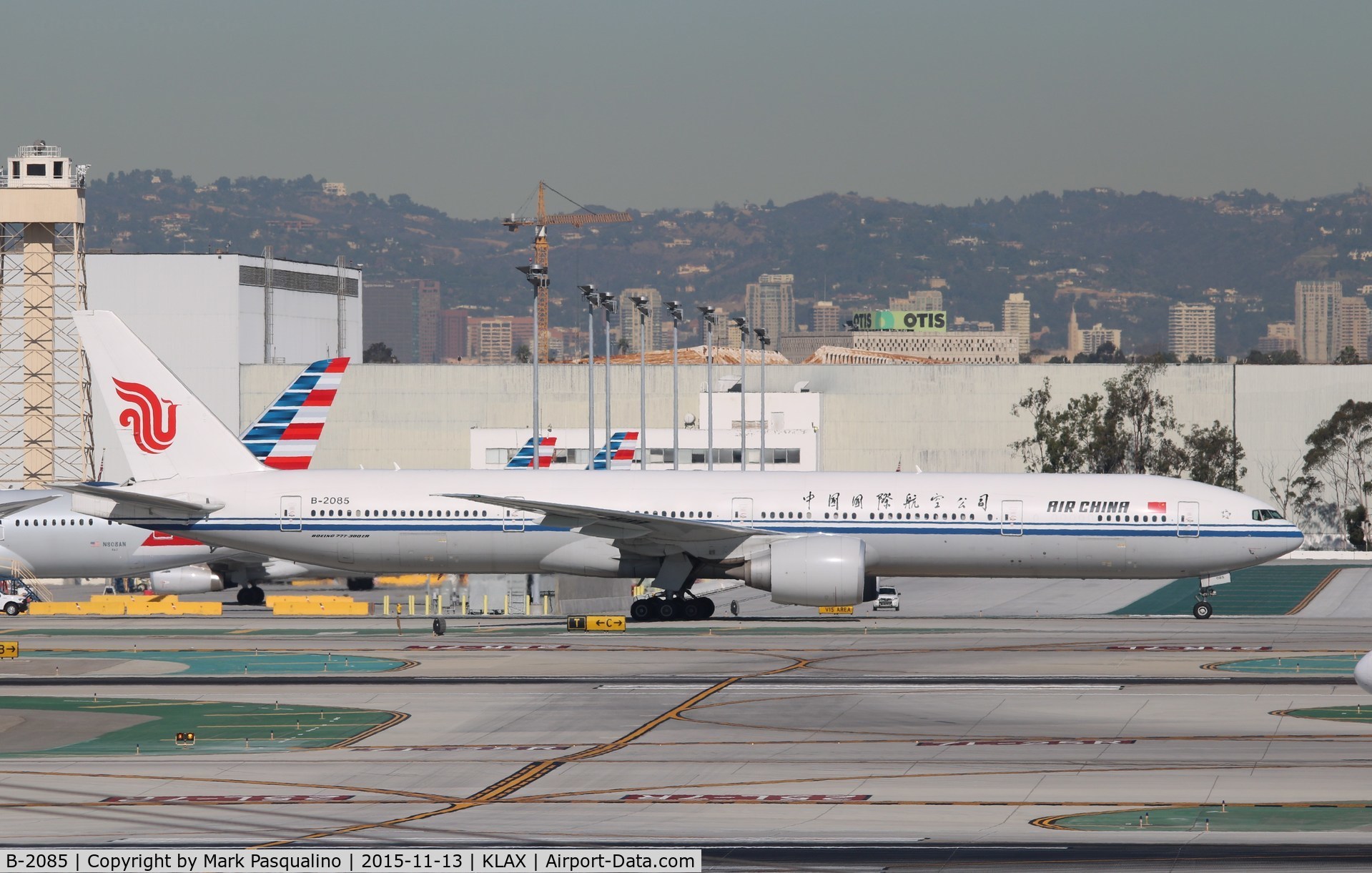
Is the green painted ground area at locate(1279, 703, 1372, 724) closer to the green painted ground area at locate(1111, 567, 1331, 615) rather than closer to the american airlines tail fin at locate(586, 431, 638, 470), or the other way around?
the green painted ground area at locate(1111, 567, 1331, 615)

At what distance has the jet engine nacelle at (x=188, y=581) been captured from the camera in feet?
216

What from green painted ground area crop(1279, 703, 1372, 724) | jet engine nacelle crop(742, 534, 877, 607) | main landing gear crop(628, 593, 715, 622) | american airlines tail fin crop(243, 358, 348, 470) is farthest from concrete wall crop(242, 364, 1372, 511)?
green painted ground area crop(1279, 703, 1372, 724)

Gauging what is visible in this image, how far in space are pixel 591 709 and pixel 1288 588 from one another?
49284 millimetres

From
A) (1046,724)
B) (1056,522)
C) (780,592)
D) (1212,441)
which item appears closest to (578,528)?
(780,592)

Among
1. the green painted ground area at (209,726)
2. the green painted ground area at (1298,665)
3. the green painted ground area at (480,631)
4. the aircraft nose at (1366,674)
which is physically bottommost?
the green painted ground area at (480,631)

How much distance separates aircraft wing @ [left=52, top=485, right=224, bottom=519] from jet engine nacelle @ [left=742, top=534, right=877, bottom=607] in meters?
16.4

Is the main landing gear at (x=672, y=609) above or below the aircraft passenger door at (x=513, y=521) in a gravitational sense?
below

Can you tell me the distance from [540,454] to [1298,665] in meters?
56.5

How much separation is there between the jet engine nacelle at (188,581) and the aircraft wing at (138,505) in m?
16.9

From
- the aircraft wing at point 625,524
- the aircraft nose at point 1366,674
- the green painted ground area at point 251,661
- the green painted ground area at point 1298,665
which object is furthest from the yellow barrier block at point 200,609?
the aircraft nose at point 1366,674

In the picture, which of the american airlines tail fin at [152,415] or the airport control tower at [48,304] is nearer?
the american airlines tail fin at [152,415]

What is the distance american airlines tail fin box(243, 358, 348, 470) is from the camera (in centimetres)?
7900

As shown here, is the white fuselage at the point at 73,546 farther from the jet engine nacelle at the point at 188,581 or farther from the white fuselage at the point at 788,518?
the white fuselage at the point at 788,518

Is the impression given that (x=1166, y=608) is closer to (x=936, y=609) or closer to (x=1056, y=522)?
(x=936, y=609)
